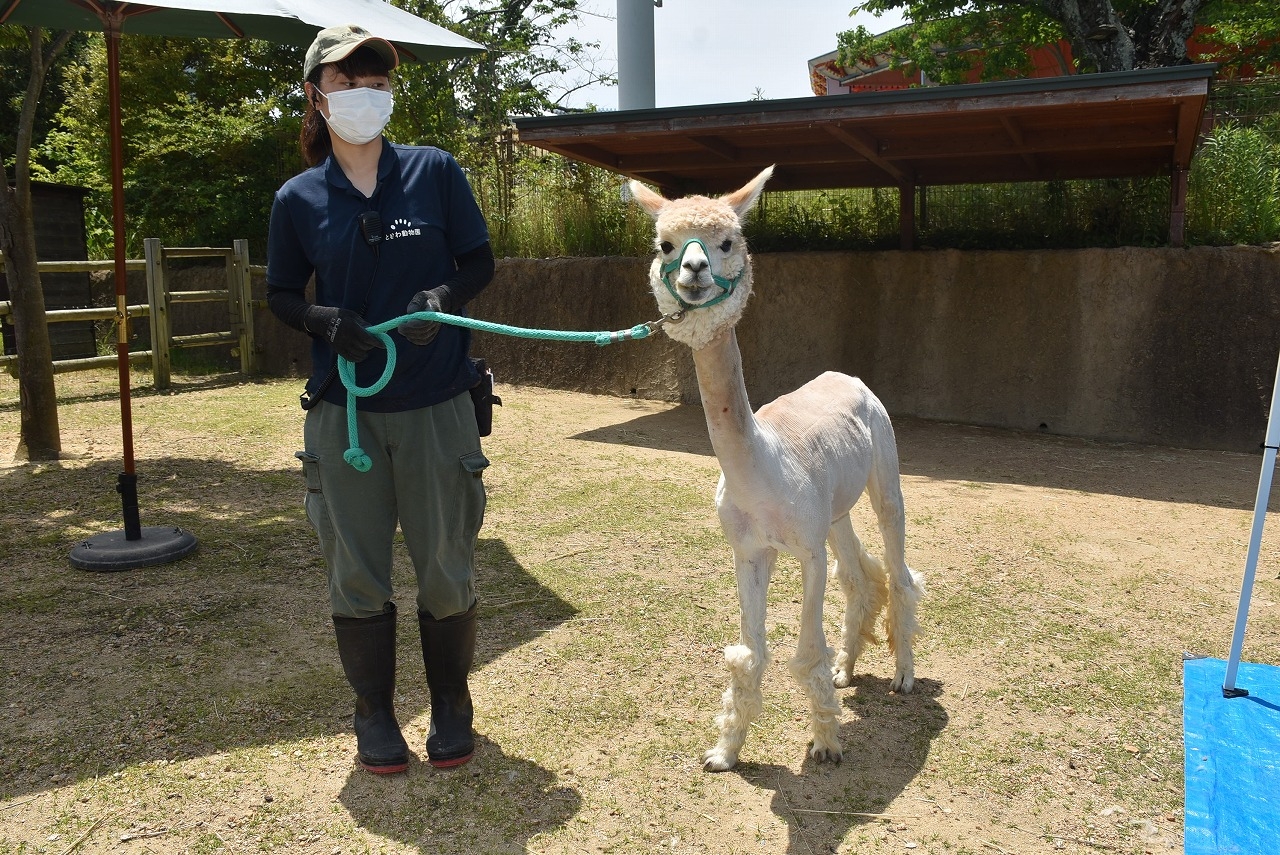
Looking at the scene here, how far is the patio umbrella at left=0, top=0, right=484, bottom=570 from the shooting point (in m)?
4.76

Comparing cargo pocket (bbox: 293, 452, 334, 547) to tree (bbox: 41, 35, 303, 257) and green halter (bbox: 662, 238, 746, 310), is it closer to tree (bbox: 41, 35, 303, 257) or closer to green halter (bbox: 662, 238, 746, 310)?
green halter (bbox: 662, 238, 746, 310)

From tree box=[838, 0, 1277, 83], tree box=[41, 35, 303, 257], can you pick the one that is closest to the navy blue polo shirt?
tree box=[838, 0, 1277, 83]

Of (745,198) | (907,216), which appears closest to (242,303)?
(907,216)

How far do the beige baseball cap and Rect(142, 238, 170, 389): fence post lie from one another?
883cm

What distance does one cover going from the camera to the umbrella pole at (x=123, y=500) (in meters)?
4.81

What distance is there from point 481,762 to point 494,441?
5217 millimetres

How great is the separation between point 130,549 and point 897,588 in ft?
12.5

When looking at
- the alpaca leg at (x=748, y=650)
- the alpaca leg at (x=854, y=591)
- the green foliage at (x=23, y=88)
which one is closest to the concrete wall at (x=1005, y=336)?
the alpaca leg at (x=854, y=591)

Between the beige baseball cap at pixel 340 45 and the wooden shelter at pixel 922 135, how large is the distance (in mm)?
5392

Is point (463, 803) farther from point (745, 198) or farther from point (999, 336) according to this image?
point (999, 336)

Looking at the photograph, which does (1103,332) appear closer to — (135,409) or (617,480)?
(617,480)

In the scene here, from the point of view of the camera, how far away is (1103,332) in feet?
28.1

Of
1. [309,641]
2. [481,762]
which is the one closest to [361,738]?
[481,762]

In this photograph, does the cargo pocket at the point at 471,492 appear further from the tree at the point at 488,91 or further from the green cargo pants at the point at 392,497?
the tree at the point at 488,91
